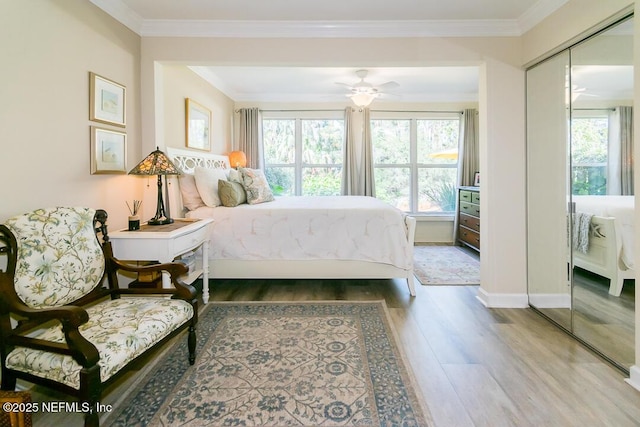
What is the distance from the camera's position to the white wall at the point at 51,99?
1723mm

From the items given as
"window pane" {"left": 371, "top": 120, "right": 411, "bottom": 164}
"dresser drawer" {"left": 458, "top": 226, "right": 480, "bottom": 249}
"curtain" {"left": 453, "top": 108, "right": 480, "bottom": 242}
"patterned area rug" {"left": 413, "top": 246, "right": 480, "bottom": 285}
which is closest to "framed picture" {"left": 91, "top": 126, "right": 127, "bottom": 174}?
"patterned area rug" {"left": 413, "top": 246, "right": 480, "bottom": 285}

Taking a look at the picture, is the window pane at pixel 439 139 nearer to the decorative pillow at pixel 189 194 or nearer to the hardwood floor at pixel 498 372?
the hardwood floor at pixel 498 372

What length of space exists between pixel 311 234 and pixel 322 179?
107 inches

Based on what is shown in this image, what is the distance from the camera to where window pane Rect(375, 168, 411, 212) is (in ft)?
19.2

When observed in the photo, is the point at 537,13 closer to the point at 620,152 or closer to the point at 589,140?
the point at 589,140

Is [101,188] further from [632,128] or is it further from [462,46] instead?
[632,128]

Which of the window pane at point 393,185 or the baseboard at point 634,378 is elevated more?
the window pane at point 393,185

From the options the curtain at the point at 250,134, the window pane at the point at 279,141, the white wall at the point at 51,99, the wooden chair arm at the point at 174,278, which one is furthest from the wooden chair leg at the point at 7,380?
the window pane at the point at 279,141

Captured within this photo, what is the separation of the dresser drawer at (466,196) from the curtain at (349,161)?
175cm

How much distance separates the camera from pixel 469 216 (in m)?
5.09

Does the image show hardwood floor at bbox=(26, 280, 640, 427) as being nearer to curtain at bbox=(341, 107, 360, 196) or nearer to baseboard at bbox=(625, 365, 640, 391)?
baseboard at bbox=(625, 365, 640, 391)

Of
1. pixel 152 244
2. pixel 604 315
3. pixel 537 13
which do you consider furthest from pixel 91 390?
pixel 537 13

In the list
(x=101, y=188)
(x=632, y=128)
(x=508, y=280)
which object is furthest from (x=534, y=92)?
(x=101, y=188)

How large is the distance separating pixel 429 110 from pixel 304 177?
8.31 ft
